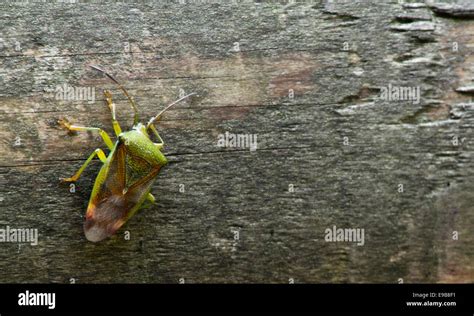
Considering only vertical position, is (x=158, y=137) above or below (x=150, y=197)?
above

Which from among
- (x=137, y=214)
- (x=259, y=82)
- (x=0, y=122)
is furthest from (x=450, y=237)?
(x=0, y=122)

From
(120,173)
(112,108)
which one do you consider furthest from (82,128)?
(120,173)

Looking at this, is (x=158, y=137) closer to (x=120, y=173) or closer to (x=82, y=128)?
(x=120, y=173)

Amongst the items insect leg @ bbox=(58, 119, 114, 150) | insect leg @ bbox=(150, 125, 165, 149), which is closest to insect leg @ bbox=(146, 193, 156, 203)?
insect leg @ bbox=(150, 125, 165, 149)

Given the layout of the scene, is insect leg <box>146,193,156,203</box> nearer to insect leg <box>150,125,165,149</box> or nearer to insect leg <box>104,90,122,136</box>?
insect leg <box>150,125,165,149</box>

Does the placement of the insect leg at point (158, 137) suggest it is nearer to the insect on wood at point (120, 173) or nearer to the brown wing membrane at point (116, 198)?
the insect on wood at point (120, 173)

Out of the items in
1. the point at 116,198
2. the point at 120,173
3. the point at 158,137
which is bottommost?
the point at 116,198
